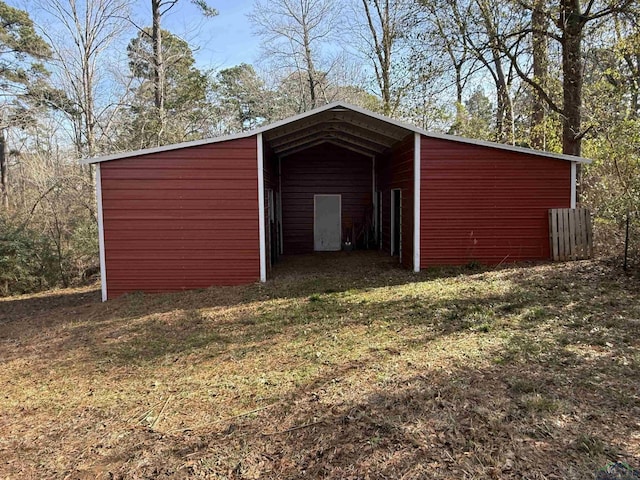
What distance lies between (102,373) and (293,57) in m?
18.7

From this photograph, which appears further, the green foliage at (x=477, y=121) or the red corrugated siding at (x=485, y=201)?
the green foliage at (x=477, y=121)

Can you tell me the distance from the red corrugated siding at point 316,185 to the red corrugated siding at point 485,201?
208 inches

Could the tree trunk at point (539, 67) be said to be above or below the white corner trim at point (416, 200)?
above

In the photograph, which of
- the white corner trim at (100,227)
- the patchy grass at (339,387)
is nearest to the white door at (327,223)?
the patchy grass at (339,387)

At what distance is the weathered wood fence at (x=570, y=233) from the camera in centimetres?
828

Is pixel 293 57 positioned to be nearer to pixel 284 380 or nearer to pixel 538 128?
pixel 538 128

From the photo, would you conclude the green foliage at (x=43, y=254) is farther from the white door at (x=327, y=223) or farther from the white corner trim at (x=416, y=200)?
the white corner trim at (x=416, y=200)

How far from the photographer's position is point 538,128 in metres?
12.6

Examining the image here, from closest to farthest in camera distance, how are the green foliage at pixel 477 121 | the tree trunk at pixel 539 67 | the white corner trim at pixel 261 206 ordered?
the white corner trim at pixel 261 206 → the tree trunk at pixel 539 67 → the green foliage at pixel 477 121

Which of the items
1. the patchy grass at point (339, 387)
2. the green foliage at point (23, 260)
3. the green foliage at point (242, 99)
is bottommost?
the patchy grass at point (339, 387)

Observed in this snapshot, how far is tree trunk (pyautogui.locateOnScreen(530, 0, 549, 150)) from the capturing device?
997 centimetres

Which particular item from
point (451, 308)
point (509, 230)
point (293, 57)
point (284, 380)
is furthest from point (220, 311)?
point (293, 57)

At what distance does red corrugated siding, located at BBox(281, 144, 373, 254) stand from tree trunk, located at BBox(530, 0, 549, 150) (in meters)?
5.08

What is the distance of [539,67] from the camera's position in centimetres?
1179
